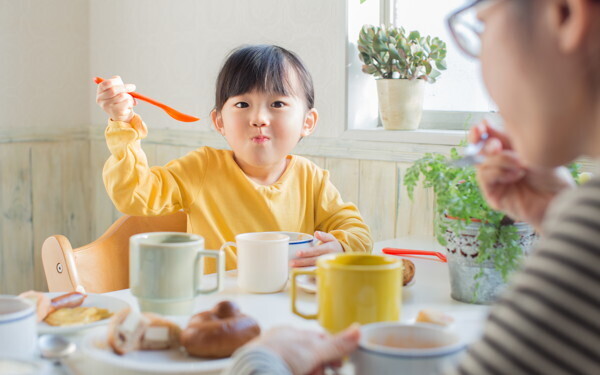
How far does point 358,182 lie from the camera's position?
194 centimetres

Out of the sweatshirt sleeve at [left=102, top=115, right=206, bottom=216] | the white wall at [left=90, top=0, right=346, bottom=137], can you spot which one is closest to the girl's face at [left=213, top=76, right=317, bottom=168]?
the sweatshirt sleeve at [left=102, top=115, right=206, bottom=216]

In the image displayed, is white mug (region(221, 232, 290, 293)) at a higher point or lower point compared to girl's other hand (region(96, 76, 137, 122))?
lower

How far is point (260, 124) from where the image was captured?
154 cm

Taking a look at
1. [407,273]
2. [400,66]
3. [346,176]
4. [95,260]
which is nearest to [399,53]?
[400,66]

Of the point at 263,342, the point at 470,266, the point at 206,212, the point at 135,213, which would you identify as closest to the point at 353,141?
the point at 206,212

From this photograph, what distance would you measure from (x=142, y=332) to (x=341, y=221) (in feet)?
2.69

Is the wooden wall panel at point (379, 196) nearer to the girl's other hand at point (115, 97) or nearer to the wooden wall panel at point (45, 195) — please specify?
the girl's other hand at point (115, 97)

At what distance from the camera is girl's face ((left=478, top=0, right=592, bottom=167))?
515 millimetres

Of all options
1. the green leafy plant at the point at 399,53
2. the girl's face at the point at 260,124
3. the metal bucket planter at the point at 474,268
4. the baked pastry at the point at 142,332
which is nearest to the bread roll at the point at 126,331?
the baked pastry at the point at 142,332

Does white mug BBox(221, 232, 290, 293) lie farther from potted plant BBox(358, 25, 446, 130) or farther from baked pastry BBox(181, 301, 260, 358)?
potted plant BBox(358, 25, 446, 130)

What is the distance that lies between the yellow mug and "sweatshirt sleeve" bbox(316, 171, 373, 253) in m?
0.51

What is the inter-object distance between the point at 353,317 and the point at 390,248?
692 mm

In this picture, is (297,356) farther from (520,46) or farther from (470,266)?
(470,266)

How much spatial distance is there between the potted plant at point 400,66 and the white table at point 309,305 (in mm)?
648
